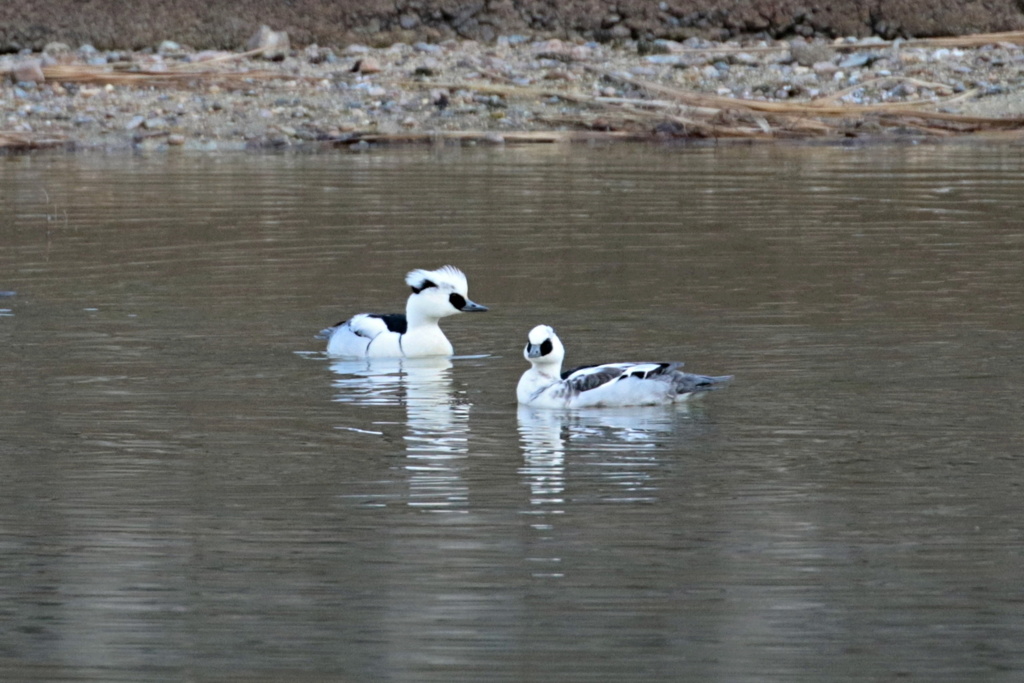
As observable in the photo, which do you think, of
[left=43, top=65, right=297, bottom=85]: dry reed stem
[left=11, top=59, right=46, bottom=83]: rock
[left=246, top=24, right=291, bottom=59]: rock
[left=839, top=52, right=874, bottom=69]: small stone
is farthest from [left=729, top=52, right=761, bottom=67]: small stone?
[left=11, top=59, right=46, bottom=83]: rock

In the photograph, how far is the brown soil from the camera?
2709 cm

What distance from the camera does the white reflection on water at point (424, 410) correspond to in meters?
7.10

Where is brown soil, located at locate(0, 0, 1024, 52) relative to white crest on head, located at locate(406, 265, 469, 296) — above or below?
above

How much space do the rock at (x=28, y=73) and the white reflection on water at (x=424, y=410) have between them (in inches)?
614

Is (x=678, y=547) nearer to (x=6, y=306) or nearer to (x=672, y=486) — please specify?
(x=672, y=486)

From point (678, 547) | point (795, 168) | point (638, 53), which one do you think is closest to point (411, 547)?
point (678, 547)

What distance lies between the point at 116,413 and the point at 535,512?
260cm

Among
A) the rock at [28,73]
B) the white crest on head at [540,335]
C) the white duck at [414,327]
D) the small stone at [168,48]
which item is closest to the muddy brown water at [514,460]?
the white duck at [414,327]

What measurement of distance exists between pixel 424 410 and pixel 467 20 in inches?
763

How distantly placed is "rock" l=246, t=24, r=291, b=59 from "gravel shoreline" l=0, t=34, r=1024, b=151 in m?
0.05

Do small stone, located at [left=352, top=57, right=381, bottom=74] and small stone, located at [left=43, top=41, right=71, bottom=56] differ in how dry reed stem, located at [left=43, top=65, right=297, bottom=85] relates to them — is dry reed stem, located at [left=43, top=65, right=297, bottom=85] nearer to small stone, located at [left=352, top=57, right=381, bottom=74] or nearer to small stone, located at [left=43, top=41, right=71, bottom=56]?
small stone, located at [left=352, top=57, right=381, bottom=74]

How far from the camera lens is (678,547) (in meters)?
6.22

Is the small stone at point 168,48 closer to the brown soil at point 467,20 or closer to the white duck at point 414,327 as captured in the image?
the brown soil at point 467,20

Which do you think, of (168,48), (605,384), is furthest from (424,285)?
(168,48)
